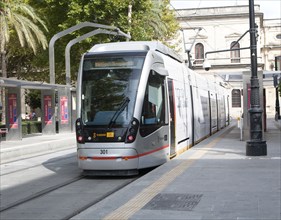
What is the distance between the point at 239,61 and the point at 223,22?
6780mm

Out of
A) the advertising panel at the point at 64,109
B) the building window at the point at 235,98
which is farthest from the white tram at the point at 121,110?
the building window at the point at 235,98

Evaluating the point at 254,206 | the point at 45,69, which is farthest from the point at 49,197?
the point at 45,69

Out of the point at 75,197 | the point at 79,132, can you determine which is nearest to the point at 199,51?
the point at 79,132

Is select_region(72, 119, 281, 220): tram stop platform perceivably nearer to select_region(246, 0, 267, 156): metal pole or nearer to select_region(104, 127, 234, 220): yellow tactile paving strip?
select_region(104, 127, 234, 220): yellow tactile paving strip

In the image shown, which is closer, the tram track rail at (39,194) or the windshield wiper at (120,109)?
the tram track rail at (39,194)

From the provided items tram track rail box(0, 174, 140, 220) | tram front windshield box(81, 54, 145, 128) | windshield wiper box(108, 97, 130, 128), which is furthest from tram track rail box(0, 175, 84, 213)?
windshield wiper box(108, 97, 130, 128)

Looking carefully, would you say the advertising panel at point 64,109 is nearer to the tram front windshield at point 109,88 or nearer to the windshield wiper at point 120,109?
the tram front windshield at point 109,88

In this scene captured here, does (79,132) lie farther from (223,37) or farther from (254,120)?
(223,37)

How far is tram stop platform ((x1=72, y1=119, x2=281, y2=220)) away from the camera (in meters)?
6.89

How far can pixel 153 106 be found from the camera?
1230 cm

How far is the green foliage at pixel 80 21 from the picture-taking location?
108 ft

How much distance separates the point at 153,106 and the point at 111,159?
5.93 ft

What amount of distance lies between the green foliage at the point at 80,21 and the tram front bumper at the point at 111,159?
72.6 feet

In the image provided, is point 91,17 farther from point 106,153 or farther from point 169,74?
point 106,153
